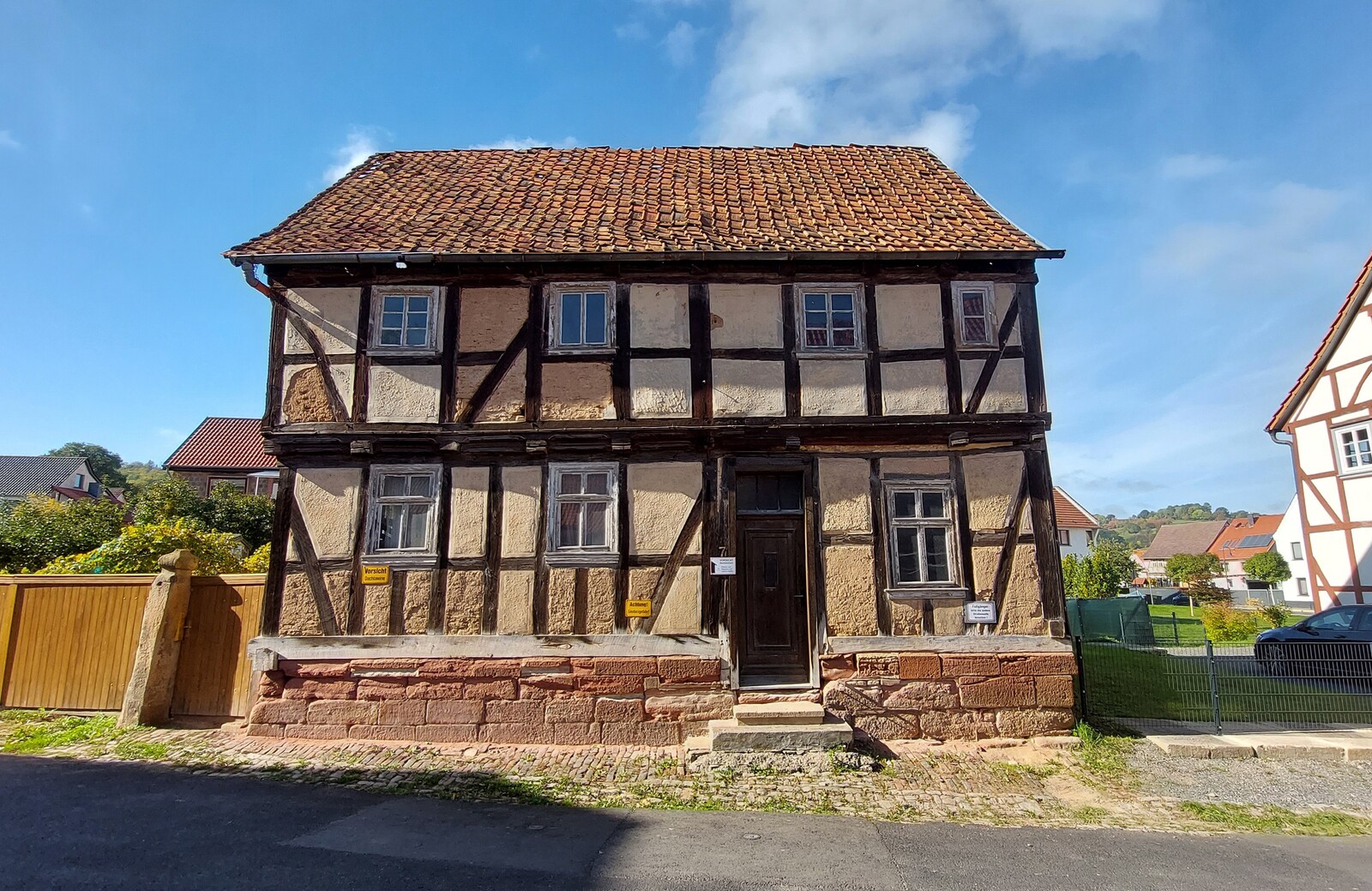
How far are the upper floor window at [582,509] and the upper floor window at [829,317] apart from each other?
3.10 m

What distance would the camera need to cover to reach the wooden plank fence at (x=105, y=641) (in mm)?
8930

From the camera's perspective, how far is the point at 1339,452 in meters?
16.3

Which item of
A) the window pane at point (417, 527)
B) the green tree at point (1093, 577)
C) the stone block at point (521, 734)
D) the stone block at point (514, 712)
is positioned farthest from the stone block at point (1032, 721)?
the green tree at point (1093, 577)

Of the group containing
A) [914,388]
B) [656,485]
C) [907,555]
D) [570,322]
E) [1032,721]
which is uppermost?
[570,322]

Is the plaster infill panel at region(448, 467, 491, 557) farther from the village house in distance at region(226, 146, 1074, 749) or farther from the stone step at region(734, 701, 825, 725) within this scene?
the stone step at region(734, 701, 825, 725)

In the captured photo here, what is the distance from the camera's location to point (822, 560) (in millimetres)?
8711

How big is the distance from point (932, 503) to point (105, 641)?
10.9 m

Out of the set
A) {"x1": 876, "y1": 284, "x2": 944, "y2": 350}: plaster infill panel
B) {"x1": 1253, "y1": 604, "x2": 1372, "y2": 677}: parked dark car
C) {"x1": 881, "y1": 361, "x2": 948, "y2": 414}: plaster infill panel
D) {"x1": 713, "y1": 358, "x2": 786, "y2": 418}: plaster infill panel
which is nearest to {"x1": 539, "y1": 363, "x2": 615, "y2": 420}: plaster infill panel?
{"x1": 713, "y1": 358, "x2": 786, "y2": 418}: plaster infill panel

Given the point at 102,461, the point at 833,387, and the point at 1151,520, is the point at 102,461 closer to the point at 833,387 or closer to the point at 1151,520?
the point at 833,387

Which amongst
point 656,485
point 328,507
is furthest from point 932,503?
point 328,507

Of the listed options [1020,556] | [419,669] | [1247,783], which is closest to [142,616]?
[419,669]

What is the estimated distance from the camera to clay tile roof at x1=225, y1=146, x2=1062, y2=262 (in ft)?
30.1

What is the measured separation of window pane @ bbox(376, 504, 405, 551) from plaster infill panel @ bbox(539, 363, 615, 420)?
7.14 ft

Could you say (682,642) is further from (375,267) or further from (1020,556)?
(375,267)
